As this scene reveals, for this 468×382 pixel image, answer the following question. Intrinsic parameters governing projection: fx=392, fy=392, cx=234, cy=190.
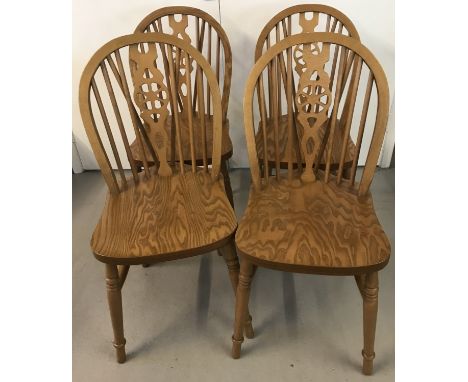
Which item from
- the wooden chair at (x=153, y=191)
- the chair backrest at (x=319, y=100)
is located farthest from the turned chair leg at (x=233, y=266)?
the chair backrest at (x=319, y=100)

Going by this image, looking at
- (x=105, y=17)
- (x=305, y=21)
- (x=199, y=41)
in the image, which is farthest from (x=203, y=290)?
(x=105, y=17)

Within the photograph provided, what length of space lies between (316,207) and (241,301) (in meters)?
0.35

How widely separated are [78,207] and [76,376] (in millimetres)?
925

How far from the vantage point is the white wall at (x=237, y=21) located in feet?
5.45

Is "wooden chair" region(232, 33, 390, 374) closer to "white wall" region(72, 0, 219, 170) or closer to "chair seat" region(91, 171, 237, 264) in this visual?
"chair seat" region(91, 171, 237, 264)

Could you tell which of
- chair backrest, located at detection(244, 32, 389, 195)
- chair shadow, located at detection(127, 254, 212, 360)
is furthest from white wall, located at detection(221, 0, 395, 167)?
chair shadow, located at detection(127, 254, 212, 360)

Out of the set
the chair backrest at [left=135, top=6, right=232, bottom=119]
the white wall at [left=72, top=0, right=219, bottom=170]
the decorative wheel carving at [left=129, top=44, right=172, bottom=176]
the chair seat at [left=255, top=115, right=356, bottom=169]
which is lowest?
the chair seat at [left=255, top=115, right=356, bottom=169]

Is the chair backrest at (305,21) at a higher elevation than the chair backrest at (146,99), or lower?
higher

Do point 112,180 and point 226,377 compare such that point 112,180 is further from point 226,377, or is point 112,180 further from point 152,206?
point 226,377

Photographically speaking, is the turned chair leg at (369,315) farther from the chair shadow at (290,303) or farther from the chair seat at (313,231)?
the chair shadow at (290,303)

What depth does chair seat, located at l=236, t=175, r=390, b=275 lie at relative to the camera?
38.7 inches

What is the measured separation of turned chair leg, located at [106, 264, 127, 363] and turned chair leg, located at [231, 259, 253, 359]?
35 cm

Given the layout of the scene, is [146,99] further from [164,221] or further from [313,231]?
[313,231]

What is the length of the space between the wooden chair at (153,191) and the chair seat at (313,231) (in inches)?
3.9
